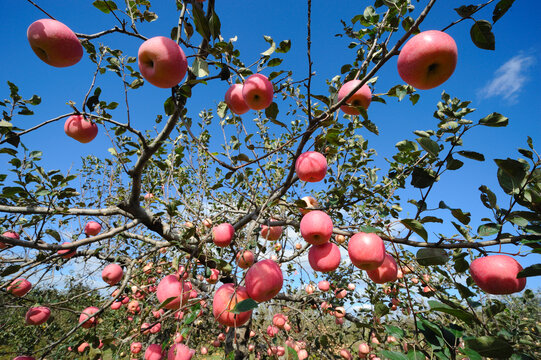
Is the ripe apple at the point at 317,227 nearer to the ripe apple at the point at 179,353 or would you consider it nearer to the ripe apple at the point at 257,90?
the ripe apple at the point at 257,90

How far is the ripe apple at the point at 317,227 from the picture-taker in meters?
1.82

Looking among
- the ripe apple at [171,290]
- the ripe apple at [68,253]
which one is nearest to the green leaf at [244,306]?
the ripe apple at [171,290]

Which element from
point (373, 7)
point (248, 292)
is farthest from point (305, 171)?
point (373, 7)

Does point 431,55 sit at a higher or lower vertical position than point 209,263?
higher

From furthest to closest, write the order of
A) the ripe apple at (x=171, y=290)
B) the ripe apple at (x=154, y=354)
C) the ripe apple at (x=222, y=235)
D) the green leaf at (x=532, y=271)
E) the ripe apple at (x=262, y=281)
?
the ripe apple at (x=222, y=235)
the ripe apple at (x=154, y=354)
the ripe apple at (x=171, y=290)
the ripe apple at (x=262, y=281)
the green leaf at (x=532, y=271)

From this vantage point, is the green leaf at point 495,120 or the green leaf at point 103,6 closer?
the green leaf at point 495,120

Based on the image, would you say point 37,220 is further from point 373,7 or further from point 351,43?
point 373,7

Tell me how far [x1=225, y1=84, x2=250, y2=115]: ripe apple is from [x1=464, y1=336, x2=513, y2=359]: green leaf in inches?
75.6

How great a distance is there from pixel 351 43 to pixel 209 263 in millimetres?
2459

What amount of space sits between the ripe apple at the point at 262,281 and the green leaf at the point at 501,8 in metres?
1.84

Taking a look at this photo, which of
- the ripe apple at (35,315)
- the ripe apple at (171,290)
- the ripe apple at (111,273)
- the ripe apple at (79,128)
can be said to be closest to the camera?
the ripe apple at (171,290)

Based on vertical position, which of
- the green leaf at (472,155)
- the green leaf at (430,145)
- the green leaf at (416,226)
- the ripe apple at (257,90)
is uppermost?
the ripe apple at (257,90)

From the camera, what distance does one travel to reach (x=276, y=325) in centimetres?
463

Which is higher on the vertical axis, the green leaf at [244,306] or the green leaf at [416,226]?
the green leaf at [416,226]
